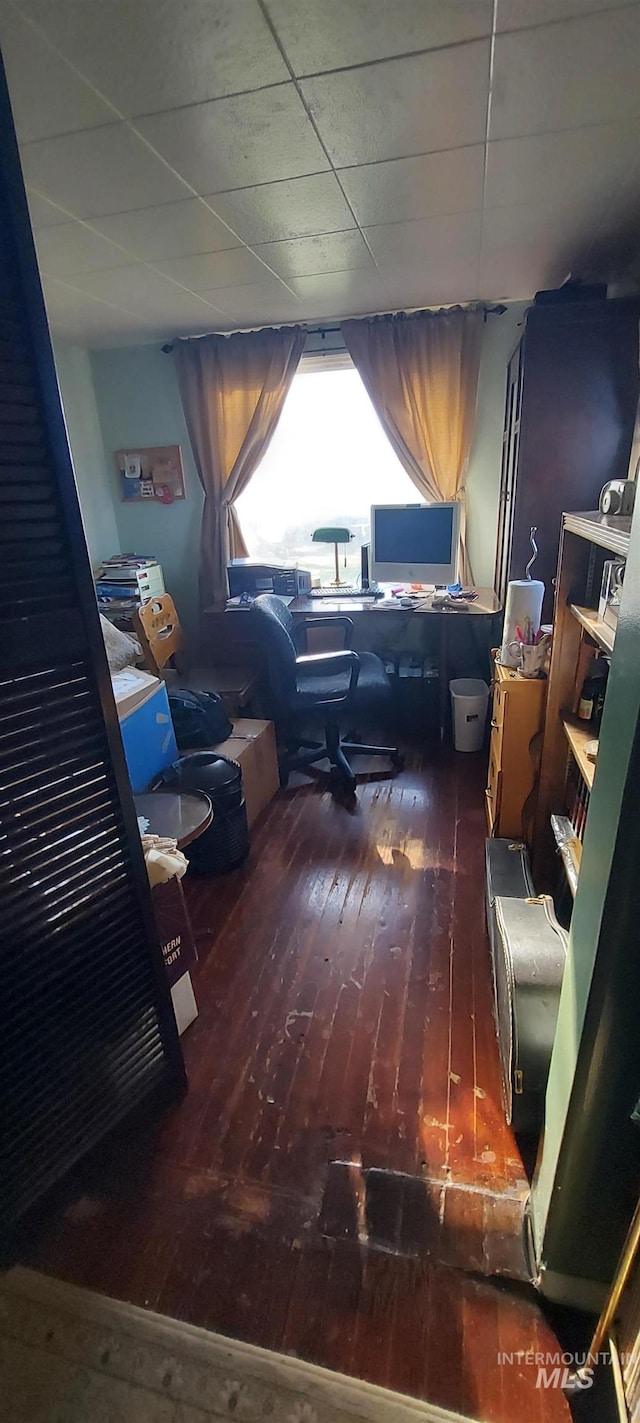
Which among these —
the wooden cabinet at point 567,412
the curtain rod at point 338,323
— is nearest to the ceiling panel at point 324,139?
the wooden cabinet at point 567,412

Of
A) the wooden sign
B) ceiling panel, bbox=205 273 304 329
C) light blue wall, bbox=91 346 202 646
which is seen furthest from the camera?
the wooden sign

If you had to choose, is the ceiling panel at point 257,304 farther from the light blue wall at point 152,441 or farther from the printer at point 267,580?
the printer at point 267,580

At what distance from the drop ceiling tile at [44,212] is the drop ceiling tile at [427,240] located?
1087 mm

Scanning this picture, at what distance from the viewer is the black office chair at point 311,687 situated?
2609 mm

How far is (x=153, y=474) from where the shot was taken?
397cm

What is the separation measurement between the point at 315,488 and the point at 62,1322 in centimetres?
385

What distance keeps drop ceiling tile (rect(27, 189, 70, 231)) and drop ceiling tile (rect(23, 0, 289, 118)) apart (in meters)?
0.60

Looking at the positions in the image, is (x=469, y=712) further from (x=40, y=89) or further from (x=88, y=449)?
(x=88, y=449)

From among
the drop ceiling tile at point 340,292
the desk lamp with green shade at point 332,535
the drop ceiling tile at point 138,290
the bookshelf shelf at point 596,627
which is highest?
the drop ceiling tile at point 340,292

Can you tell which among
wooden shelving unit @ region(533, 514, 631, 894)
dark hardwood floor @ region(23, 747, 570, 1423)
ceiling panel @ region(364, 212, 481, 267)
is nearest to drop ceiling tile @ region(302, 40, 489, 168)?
ceiling panel @ region(364, 212, 481, 267)

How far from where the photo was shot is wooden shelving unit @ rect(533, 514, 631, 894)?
1678 mm

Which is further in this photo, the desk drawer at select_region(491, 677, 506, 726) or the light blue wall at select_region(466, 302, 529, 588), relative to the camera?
the light blue wall at select_region(466, 302, 529, 588)

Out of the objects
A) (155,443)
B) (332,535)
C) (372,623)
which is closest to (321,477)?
(332,535)

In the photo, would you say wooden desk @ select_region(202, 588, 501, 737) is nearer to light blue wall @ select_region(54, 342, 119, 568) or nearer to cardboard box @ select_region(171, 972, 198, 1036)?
light blue wall @ select_region(54, 342, 119, 568)
